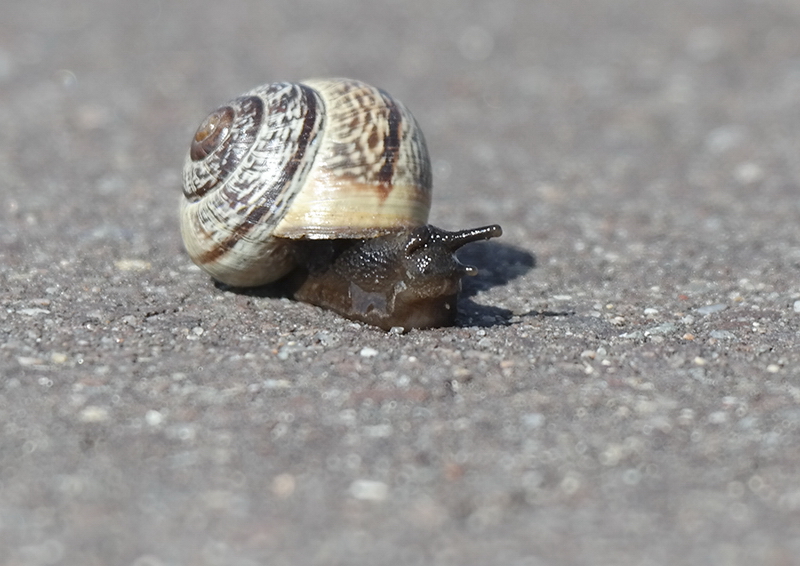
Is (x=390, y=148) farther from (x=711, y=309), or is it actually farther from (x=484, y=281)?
(x=711, y=309)

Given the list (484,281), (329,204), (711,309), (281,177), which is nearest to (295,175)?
(281,177)

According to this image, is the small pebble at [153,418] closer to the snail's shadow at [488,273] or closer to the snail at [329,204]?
the snail at [329,204]

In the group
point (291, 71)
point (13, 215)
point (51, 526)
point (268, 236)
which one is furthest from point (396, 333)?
point (291, 71)

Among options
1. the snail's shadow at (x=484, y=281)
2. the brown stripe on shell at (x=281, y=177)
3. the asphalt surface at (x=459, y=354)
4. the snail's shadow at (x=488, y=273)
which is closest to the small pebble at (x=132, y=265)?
the asphalt surface at (x=459, y=354)

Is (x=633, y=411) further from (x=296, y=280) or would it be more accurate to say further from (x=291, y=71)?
(x=291, y=71)

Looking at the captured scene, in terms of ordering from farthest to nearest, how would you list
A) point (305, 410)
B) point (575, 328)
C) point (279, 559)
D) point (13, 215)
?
point (13, 215) < point (575, 328) < point (305, 410) < point (279, 559)

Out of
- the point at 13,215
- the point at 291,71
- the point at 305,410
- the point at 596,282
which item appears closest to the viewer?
the point at 305,410
